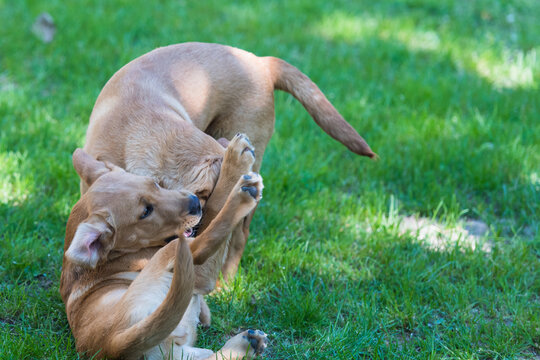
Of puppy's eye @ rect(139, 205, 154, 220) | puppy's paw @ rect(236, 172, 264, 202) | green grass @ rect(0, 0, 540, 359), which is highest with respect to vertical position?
puppy's paw @ rect(236, 172, 264, 202)

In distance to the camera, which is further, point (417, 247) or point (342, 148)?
point (342, 148)

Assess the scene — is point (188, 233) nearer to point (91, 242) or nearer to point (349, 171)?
point (91, 242)

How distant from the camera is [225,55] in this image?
392 centimetres

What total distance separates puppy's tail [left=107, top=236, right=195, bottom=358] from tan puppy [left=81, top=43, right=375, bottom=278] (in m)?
0.94

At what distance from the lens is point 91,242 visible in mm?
2869

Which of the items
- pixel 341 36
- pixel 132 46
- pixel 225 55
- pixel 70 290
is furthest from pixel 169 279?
pixel 341 36

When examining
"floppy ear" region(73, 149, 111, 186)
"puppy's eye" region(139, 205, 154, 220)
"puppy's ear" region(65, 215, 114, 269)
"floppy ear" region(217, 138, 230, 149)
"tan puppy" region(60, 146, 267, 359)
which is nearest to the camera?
"tan puppy" region(60, 146, 267, 359)

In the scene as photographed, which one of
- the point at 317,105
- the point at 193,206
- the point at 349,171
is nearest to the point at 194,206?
the point at 193,206

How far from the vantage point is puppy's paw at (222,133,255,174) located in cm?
324

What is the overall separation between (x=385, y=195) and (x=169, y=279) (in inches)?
82.1

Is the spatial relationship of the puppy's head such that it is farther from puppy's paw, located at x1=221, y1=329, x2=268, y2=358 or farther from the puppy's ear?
puppy's paw, located at x1=221, y1=329, x2=268, y2=358

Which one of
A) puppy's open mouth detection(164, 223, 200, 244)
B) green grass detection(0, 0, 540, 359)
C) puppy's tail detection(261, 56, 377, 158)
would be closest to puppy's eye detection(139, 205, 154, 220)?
puppy's open mouth detection(164, 223, 200, 244)

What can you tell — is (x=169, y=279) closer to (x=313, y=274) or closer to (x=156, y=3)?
(x=313, y=274)

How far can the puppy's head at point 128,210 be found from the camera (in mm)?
3062
